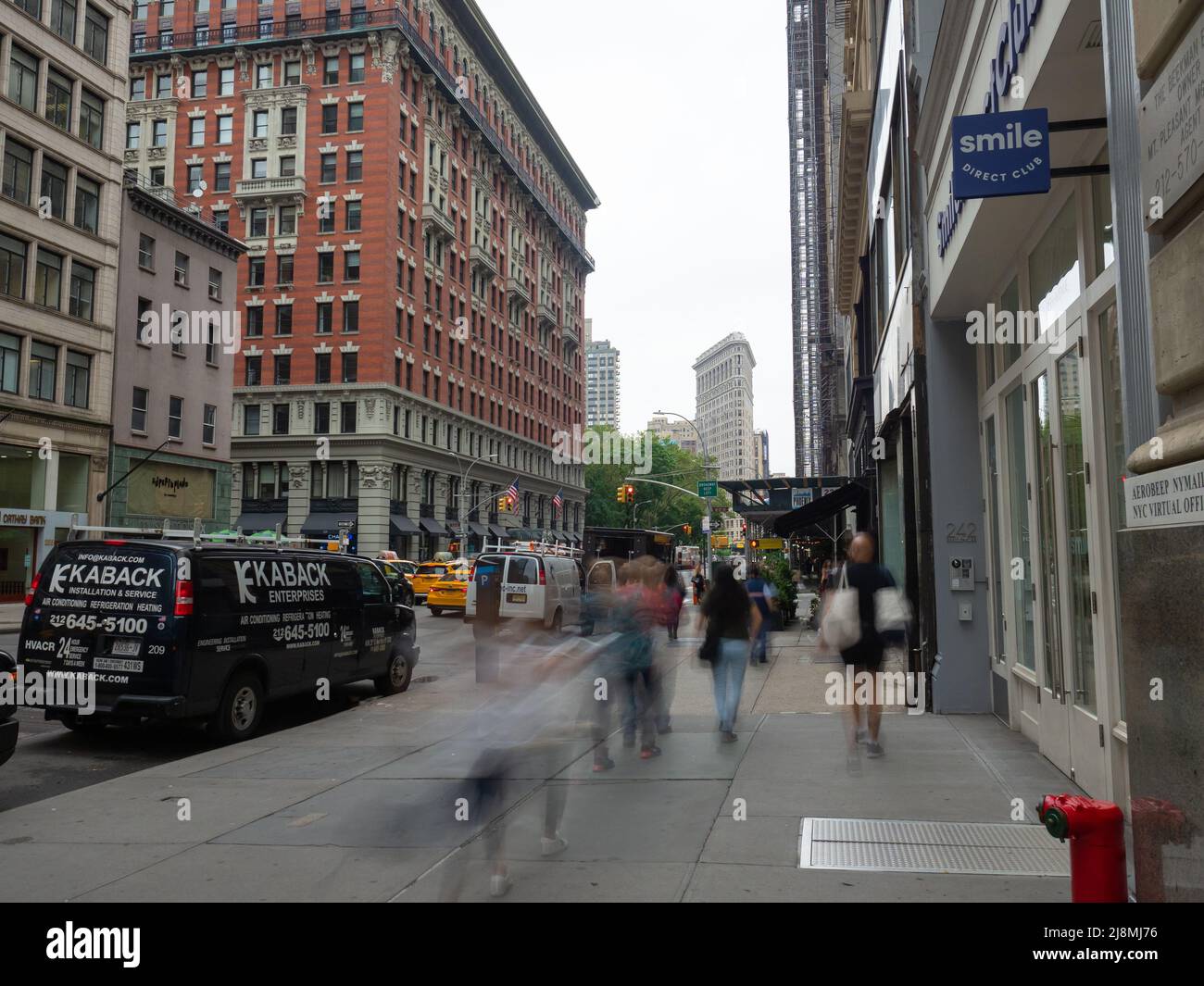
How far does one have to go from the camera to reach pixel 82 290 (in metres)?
35.6

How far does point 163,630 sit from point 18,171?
30116 millimetres

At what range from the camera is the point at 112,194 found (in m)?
36.7

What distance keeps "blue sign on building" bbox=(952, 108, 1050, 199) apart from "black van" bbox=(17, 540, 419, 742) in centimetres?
780

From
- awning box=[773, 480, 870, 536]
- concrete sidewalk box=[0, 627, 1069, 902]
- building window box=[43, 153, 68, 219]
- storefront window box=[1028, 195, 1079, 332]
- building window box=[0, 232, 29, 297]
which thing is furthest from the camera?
building window box=[43, 153, 68, 219]

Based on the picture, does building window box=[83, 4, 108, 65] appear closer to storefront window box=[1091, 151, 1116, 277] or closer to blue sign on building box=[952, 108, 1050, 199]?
blue sign on building box=[952, 108, 1050, 199]

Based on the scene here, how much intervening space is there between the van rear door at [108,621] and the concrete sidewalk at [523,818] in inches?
39.5

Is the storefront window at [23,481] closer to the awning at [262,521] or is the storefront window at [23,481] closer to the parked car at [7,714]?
the awning at [262,521]

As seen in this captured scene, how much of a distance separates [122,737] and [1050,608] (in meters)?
9.47

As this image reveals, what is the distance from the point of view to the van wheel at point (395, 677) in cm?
1397

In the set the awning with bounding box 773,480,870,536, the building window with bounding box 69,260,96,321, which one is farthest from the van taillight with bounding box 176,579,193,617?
the building window with bounding box 69,260,96,321

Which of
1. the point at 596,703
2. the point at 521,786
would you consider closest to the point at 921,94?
the point at 596,703

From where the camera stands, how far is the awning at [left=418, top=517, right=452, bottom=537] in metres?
54.8

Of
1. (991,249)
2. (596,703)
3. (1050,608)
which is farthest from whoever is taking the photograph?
(991,249)

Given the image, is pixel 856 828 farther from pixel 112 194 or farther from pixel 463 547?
pixel 463 547
